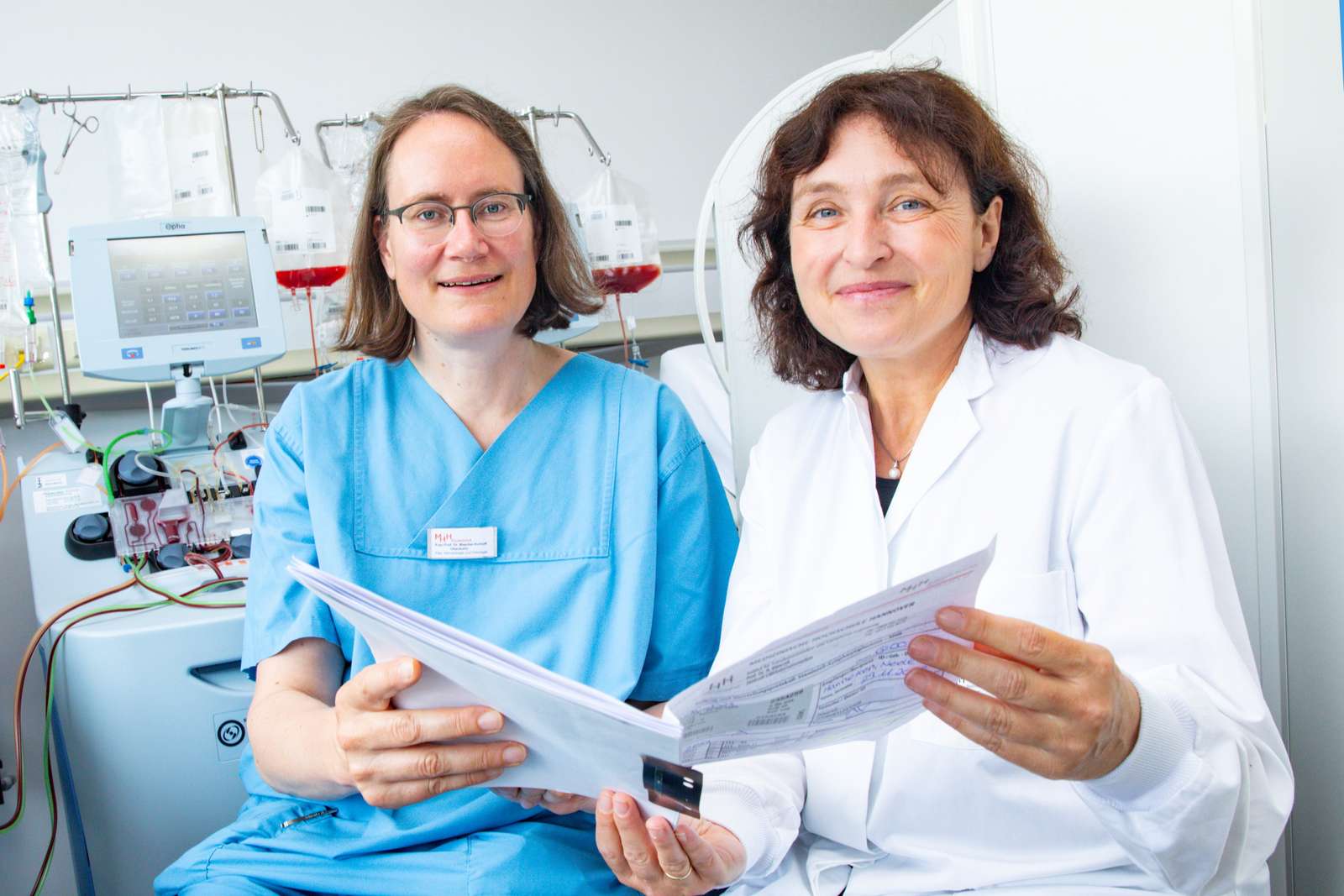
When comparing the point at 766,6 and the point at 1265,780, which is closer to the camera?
the point at 1265,780

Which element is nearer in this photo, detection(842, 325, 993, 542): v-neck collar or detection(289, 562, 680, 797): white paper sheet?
detection(289, 562, 680, 797): white paper sheet

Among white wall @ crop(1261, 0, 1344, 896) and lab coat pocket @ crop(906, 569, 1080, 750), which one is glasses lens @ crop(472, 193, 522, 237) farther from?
white wall @ crop(1261, 0, 1344, 896)

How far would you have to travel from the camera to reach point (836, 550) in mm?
1043

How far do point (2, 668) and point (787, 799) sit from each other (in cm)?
188

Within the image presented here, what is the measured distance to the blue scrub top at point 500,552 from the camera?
1.10 metres

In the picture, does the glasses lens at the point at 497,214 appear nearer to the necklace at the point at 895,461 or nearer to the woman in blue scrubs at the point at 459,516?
the woman in blue scrubs at the point at 459,516

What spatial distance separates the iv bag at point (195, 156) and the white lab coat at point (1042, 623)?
1.27 metres

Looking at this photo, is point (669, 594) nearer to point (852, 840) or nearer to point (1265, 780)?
point (852, 840)

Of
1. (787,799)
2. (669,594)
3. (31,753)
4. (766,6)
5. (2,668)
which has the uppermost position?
(766,6)

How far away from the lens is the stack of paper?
0.61 m

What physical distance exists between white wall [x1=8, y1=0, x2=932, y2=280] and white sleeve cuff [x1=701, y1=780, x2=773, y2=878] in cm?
173

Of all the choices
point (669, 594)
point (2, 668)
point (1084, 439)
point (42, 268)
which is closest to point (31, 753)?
point (2, 668)

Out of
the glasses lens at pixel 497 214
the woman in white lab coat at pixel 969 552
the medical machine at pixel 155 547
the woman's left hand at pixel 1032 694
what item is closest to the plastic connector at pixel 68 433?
the medical machine at pixel 155 547

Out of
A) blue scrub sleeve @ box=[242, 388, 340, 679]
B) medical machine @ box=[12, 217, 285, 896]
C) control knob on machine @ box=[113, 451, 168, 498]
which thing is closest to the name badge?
blue scrub sleeve @ box=[242, 388, 340, 679]
